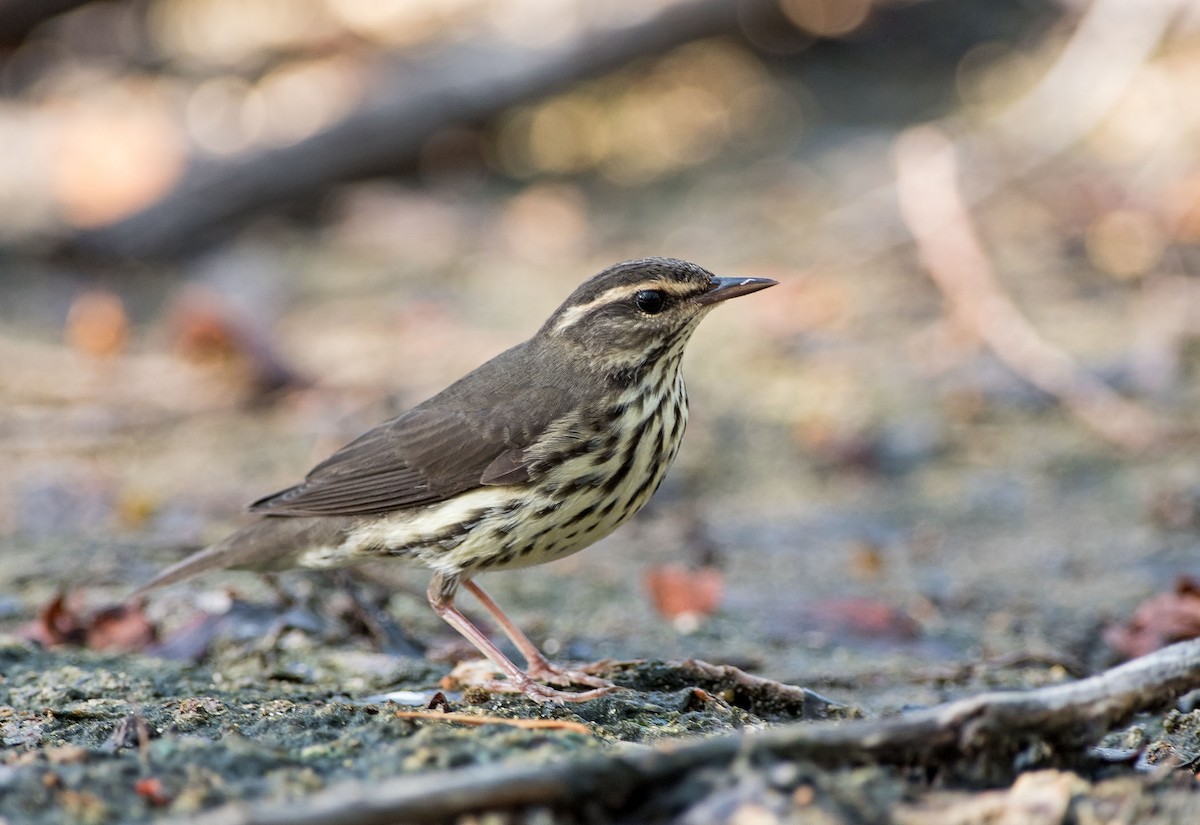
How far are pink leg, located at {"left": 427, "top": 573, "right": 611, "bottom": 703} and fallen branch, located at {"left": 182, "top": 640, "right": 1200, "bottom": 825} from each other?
1.06 m

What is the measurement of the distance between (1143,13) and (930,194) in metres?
2.22

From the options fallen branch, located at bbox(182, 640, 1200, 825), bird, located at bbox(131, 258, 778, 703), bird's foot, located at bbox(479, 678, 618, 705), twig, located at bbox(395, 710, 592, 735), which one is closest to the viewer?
fallen branch, located at bbox(182, 640, 1200, 825)

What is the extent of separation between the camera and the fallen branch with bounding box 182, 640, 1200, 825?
A: 2.64 metres

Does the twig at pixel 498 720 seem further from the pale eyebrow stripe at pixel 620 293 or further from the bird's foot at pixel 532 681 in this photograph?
the pale eyebrow stripe at pixel 620 293

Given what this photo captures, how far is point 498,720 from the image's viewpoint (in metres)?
3.56

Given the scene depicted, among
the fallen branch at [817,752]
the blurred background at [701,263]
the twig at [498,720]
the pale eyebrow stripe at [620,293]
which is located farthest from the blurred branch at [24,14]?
the fallen branch at [817,752]

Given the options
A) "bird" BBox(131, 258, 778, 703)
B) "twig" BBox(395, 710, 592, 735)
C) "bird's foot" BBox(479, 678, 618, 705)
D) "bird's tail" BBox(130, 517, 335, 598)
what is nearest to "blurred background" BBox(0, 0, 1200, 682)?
"bird's tail" BBox(130, 517, 335, 598)

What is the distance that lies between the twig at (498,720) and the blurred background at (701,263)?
177 cm

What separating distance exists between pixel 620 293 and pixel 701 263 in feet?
16.9

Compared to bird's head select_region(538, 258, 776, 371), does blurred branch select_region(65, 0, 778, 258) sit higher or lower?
higher

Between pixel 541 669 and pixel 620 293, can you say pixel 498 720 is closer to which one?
pixel 541 669

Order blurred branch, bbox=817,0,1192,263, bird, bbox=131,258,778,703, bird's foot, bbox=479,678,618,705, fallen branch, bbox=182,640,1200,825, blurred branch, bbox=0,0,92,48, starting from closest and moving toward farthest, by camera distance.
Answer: fallen branch, bbox=182,640,1200,825 → bird's foot, bbox=479,678,618,705 → bird, bbox=131,258,778,703 → blurred branch, bbox=817,0,1192,263 → blurred branch, bbox=0,0,92,48

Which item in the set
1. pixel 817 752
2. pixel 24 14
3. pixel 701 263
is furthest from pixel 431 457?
pixel 24 14

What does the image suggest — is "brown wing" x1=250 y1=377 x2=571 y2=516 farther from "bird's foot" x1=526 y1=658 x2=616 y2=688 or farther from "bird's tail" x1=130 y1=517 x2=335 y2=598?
"bird's foot" x1=526 y1=658 x2=616 y2=688
